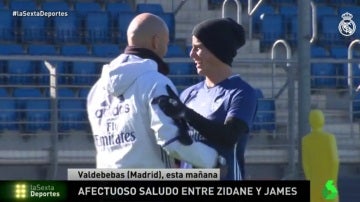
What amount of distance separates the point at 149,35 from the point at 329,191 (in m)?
1.81

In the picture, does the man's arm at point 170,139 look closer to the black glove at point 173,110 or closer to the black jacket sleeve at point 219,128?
the black glove at point 173,110

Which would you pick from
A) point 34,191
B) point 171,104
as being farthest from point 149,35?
point 34,191

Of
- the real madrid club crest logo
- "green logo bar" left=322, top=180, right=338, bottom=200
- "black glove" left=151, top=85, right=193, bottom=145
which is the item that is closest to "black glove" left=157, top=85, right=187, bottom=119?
"black glove" left=151, top=85, right=193, bottom=145

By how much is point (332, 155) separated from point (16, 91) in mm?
1848

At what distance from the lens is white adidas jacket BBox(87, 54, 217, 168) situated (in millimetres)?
2965

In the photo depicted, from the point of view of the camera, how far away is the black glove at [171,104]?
293cm

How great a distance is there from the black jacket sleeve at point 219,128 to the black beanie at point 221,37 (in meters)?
0.25

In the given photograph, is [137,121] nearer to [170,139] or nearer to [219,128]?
[170,139]

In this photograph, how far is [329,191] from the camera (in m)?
4.66

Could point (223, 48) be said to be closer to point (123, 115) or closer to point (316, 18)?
point (123, 115)

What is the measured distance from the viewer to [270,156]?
5676 millimetres

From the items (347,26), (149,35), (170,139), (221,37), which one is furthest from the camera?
(347,26)

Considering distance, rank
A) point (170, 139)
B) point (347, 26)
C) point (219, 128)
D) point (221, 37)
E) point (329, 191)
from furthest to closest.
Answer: point (347, 26) → point (329, 191) → point (221, 37) → point (219, 128) → point (170, 139)

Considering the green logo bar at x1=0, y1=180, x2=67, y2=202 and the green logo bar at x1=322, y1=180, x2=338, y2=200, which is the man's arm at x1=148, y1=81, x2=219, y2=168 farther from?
the green logo bar at x1=322, y1=180, x2=338, y2=200
